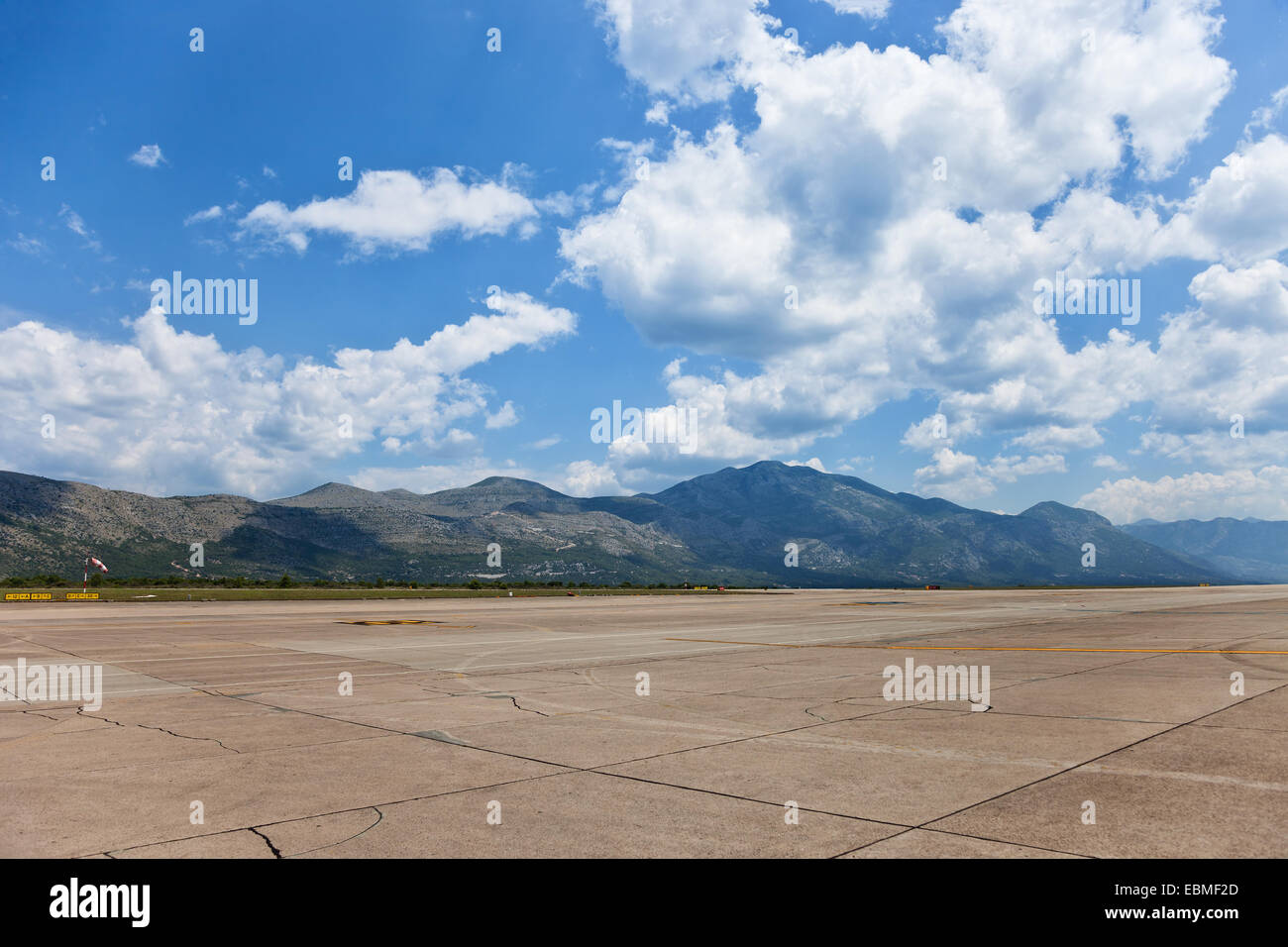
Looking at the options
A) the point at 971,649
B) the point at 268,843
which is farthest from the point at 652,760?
the point at 971,649

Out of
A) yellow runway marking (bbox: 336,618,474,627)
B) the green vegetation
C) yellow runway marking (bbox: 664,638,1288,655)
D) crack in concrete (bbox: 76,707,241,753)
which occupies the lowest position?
the green vegetation

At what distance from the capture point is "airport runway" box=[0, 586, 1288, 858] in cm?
621

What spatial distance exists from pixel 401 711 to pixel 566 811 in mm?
6499

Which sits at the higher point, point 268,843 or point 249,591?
point 268,843

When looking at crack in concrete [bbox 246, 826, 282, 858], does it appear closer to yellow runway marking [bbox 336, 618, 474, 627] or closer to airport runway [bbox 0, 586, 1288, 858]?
airport runway [bbox 0, 586, 1288, 858]

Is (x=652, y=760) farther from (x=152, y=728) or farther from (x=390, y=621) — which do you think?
(x=390, y=621)

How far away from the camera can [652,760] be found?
902cm

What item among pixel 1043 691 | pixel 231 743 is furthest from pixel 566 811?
pixel 1043 691

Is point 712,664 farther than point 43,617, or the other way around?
point 43,617

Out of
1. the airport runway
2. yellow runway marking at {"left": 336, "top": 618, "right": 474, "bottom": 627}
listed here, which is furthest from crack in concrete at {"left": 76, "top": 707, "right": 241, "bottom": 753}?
yellow runway marking at {"left": 336, "top": 618, "right": 474, "bottom": 627}

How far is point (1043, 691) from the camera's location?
13.6 m

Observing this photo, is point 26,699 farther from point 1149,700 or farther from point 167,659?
point 1149,700

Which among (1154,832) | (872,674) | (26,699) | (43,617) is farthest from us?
(43,617)
